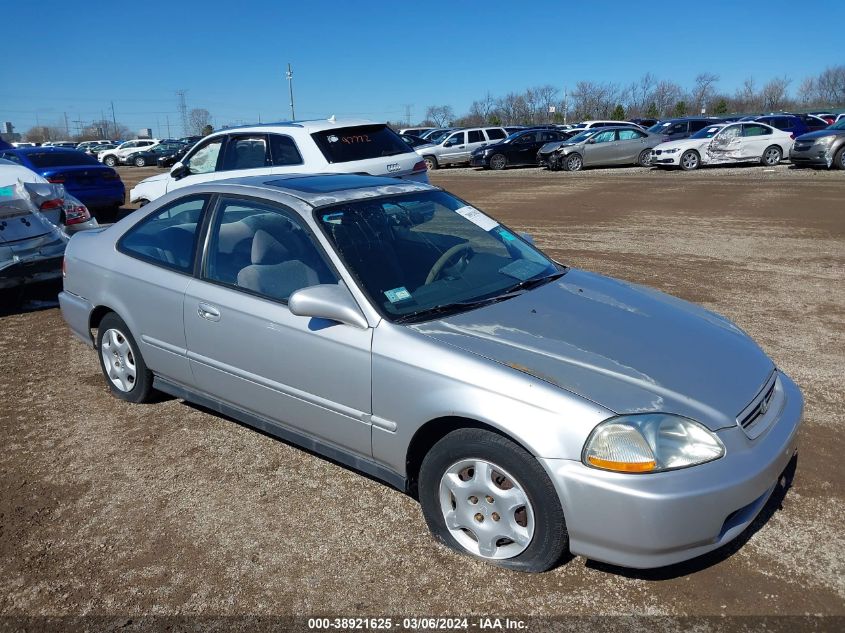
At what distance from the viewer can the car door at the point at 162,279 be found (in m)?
4.09

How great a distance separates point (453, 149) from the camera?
29.8m

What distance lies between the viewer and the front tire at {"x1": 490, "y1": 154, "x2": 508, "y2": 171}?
28.0 metres

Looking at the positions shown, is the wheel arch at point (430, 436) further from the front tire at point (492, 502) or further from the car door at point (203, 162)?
the car door at point (203, 162)

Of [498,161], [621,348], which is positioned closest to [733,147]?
[498,161]

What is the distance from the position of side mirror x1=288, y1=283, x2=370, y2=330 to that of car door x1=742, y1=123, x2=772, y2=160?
76.9 ft

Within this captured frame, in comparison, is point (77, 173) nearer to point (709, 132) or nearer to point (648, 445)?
point (648, 445)

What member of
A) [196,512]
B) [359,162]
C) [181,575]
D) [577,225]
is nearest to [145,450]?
[196,512]

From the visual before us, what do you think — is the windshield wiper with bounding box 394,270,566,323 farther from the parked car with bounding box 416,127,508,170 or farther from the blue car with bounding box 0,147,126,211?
the parked car with bounding box 416,127,508,170

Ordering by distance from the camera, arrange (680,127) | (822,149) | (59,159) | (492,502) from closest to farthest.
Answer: (492,502) → (59,159) → (822,149) → (680,127)

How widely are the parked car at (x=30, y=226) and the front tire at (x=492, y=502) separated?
18.0 feet

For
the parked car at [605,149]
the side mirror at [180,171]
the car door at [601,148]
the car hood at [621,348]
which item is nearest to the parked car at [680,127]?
the parked car at [605,149]

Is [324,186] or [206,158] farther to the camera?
[206,158]

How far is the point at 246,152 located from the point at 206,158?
74 cm

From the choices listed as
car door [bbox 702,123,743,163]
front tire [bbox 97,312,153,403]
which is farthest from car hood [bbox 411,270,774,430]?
car door [bbox 702,123,743,163]
